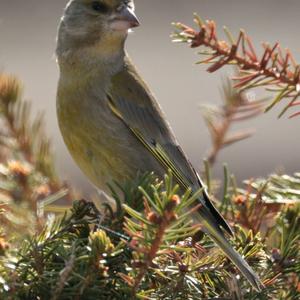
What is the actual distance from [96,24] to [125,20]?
0.72 ft

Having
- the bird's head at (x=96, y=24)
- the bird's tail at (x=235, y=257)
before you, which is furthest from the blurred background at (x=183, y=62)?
the bird's tail at (x=235, y=257)

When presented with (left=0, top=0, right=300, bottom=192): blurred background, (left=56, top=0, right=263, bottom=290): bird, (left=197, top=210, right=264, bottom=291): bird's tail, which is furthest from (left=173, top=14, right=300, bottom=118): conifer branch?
(left=0, top=0, right=300, bottom=192): blurred background

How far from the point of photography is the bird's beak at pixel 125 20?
3.49 metres

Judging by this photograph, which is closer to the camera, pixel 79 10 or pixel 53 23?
pixel 79 10

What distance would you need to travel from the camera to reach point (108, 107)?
11.3 feet

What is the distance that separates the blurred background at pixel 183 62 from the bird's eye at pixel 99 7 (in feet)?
7.48

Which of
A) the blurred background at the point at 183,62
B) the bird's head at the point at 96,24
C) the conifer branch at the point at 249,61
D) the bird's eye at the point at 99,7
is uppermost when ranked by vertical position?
the conifer branch at the point at 249,61

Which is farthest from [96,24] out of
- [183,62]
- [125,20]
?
[183,62]

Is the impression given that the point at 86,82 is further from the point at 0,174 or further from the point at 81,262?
the point at 81,262

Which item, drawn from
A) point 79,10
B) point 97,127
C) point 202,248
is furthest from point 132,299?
point 79,10

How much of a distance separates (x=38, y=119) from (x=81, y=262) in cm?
116

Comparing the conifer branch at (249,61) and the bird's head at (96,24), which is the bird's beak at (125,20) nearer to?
the bird's head at (96,24)

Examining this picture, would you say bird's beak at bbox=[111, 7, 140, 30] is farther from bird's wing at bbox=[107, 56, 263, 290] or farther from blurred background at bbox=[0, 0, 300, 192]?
blurred background at bbox=[0, 0, 300, 192]

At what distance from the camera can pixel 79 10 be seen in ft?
12.5
